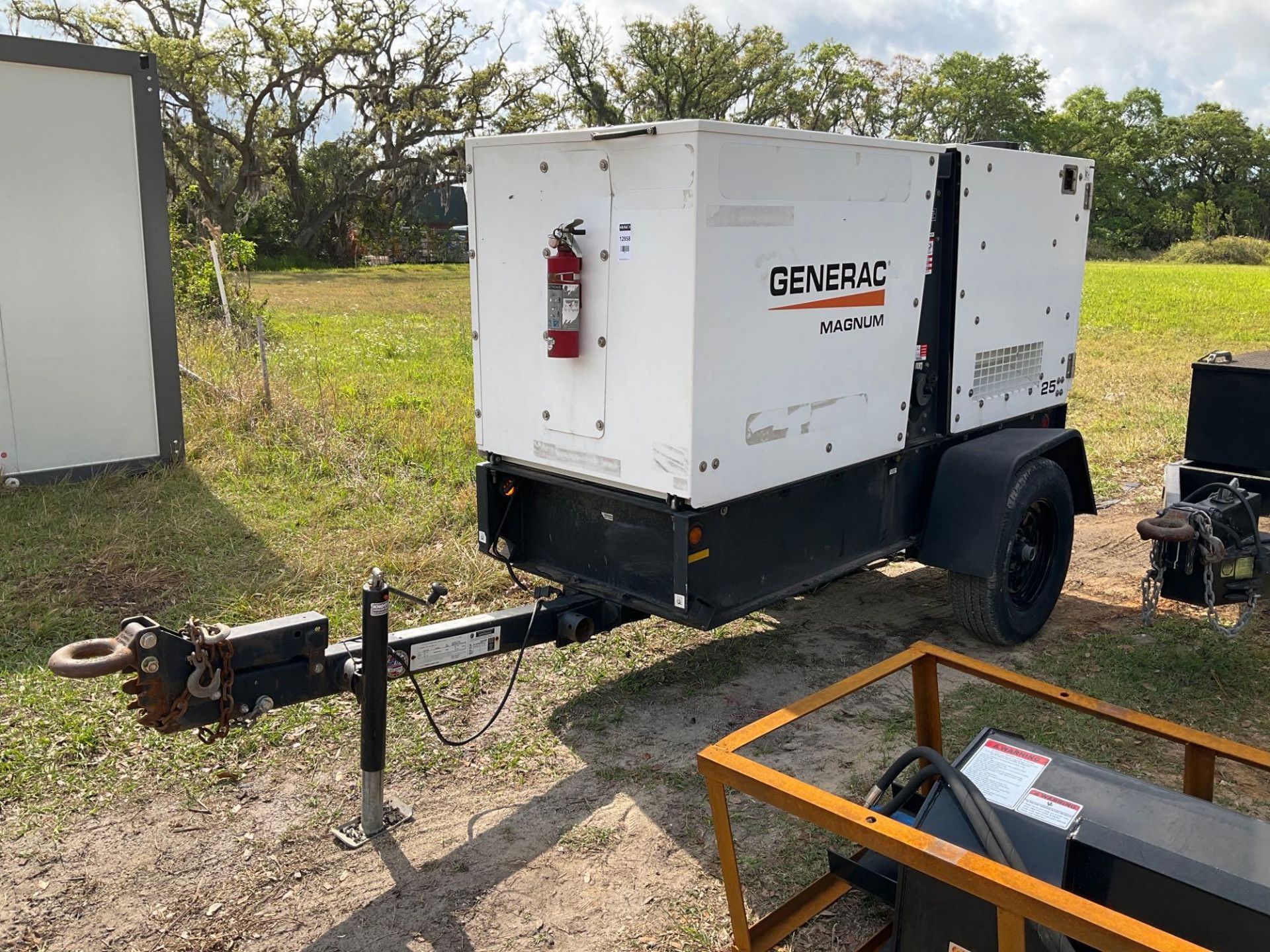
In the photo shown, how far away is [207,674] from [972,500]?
11.4 ft

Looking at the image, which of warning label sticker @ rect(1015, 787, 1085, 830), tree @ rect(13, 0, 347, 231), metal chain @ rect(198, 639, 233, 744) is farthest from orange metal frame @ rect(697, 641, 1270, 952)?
tree @ rect(13, 0, 347, 231)

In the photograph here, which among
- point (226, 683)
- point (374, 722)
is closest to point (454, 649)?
point (374, 722)

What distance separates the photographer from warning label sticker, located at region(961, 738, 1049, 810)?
9.68ft

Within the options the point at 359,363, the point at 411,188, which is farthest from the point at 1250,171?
the point at 359,363

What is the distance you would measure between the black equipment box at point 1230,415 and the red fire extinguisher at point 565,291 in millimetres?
3540

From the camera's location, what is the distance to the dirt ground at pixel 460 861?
3.33 metres

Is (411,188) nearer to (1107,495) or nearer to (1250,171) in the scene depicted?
(1107,495)

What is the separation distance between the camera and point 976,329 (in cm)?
532

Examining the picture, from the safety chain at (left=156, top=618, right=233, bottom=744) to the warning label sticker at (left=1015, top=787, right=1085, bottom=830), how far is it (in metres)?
2.32

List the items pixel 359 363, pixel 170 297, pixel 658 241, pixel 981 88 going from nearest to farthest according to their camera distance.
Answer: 1. pixel 658 241
2. pixel 170 297
3. pixel 359 363
4. pixel 981 88

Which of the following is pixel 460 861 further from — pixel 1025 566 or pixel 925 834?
pixel 1025 566

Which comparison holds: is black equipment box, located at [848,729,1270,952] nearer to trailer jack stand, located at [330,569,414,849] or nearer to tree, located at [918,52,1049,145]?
trailer jack stand, located at [330,569,414,849]

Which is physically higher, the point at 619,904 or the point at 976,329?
the point at 976,329

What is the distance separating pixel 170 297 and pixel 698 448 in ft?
18.2
